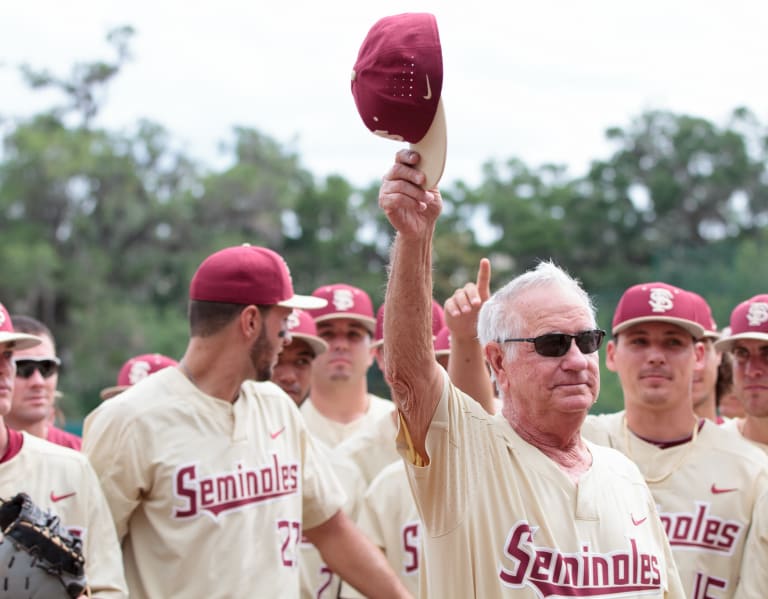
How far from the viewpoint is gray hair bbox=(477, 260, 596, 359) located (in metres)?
3.33

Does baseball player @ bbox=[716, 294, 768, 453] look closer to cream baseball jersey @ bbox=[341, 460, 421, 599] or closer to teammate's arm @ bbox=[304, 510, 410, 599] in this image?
cream baseball jersey @ bbox=[341, 460, 421, 599]

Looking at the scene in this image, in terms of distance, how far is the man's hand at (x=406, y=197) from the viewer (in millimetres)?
2760

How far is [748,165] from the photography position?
34.2m

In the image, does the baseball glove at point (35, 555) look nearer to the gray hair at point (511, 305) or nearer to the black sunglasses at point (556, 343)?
the gray hair at point (511, 305)

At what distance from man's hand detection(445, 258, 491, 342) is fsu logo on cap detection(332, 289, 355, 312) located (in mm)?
3262

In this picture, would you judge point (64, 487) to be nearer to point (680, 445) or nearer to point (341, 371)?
point (680, 445)

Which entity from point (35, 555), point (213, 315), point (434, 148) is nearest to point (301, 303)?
point (213, 315)

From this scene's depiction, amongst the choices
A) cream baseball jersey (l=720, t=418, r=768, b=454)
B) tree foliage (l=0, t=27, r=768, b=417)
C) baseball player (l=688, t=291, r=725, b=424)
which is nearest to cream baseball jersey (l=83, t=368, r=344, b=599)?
cream baseball jersey (l=720, t=418, r=768, b=454)

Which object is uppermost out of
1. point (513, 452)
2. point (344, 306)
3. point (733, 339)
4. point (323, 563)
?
point (344, 306)

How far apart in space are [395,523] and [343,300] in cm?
197

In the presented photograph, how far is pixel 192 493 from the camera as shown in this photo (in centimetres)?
434

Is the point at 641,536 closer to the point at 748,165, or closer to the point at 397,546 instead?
the point at 397,546

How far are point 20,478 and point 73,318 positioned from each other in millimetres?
28433

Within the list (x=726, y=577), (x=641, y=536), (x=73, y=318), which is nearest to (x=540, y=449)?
(x=641, y=536)
